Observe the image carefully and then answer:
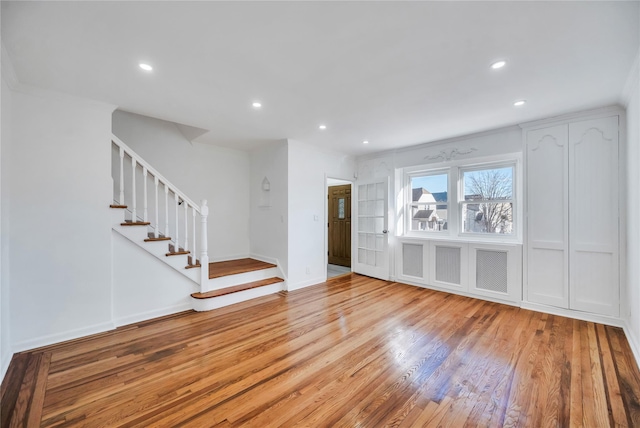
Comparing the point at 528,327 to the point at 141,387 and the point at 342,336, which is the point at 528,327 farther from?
the point at 141,387

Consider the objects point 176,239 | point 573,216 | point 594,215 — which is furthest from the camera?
point 176,239

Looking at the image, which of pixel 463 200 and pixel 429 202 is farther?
pixel 429 202

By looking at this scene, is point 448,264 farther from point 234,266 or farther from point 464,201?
point 234,266

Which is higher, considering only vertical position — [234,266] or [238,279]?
[234,266]

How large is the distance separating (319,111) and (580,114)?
125 inches

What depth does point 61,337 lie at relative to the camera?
262 cm

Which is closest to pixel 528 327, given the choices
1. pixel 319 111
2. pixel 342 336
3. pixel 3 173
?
pixel 342 336

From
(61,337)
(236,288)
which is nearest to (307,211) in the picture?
(236,288)

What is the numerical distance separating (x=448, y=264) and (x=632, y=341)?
2.04 meters

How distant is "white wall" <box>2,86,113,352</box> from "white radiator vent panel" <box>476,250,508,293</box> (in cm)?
494

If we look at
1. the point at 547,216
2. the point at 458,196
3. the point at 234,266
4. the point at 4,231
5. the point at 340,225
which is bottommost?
the point at 234,266

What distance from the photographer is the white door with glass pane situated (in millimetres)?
5051

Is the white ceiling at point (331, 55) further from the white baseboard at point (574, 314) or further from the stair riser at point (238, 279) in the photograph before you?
the white baseboard at point (574, 314)

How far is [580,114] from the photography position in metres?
3.14
